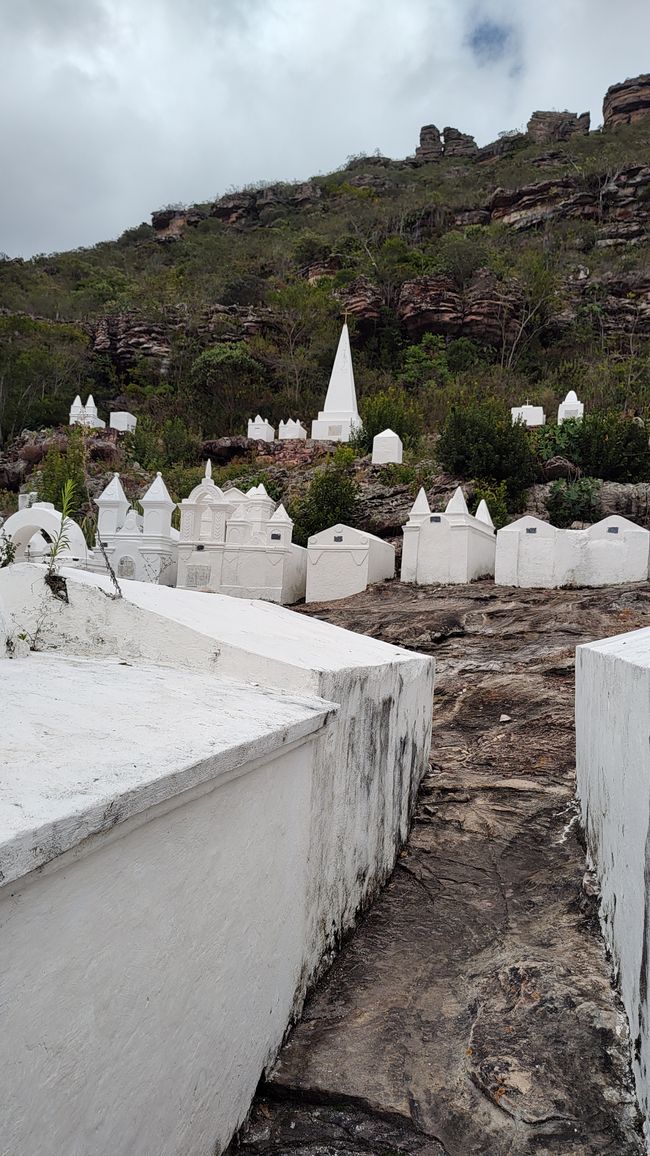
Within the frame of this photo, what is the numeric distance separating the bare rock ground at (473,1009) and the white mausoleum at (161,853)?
0.21m

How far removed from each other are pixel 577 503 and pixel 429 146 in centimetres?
8204

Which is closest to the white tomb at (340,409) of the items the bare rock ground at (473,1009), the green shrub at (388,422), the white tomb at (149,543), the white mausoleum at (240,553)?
the green shrub at (388,422)

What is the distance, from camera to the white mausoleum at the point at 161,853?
163 centimetres

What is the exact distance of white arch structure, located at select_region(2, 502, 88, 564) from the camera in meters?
18.0

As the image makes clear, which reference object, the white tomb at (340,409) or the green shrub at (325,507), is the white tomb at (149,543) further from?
the white tomb at (340,409)

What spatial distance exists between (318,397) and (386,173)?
5215cm

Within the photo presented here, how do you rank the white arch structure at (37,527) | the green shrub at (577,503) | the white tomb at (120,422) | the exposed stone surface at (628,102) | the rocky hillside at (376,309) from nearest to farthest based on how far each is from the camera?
1. the white arch structure at (37,527)
2. the green shrub at (577,503)
3. the white tomb at (120,422)
4. the rocky hillside at (376,309)
5. the exposed stone surface at (628,102)

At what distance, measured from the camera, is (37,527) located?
18812mm

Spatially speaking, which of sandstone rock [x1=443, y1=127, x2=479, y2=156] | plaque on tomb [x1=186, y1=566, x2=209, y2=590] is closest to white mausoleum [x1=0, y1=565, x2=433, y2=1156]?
plaque on tomb [x1=186, y1=566, x2=209, y2=590]

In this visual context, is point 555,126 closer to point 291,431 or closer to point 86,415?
point 291,431

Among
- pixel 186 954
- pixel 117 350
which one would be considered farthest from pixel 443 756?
pixel 117 350

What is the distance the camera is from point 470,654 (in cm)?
1189

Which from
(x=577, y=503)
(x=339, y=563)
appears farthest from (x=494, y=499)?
(x=339, y=563)

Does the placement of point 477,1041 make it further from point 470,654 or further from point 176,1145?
point 470,654
